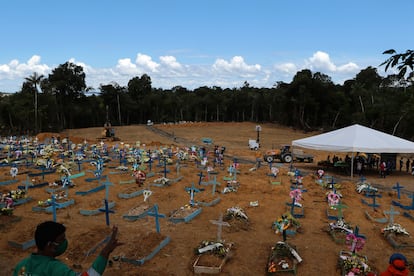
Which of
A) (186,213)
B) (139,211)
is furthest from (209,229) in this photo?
(139,211)

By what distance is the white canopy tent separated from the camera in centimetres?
2003

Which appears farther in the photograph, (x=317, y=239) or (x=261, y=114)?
(x=261, y=114)

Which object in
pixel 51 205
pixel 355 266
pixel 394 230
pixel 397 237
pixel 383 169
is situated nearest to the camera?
→ pixel 355 266

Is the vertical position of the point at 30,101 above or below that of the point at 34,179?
above

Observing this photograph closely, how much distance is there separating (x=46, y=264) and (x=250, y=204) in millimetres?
11284

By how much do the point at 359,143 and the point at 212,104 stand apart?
61874 millimetres

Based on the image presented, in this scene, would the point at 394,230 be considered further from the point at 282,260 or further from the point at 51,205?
the point at 51,205

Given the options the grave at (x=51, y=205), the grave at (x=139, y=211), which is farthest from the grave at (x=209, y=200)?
the grave at (x=51, y=205)

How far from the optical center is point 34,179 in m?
18.8

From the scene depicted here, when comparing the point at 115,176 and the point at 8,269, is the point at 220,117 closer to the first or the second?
the point at 115,176

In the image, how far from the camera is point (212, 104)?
8125cm

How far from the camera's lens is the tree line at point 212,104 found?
147ft

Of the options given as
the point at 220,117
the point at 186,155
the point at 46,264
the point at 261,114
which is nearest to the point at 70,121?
the point at 220,117

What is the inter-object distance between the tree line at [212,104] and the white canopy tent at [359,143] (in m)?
13.9
